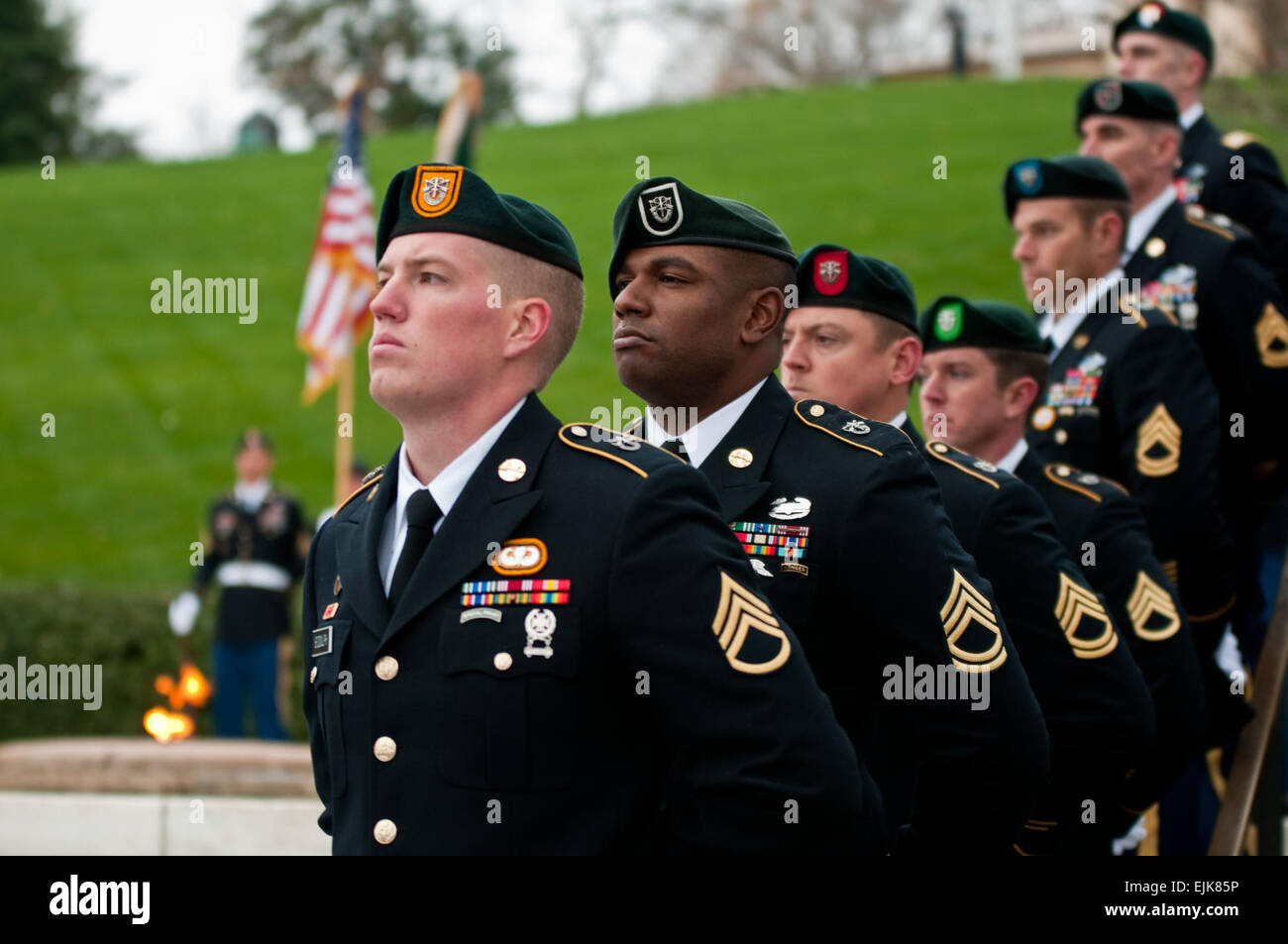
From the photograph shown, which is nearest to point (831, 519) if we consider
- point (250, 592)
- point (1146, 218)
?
point (1146, 218)

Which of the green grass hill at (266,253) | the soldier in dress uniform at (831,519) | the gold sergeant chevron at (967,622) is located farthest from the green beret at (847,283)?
the green grass hill at (266,253)

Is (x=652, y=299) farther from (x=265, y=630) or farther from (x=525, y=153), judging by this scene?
(x=525, y=153)

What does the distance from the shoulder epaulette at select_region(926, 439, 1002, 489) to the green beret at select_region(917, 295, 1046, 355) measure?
0.72 m

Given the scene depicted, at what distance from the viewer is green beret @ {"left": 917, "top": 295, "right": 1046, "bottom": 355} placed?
15.8 ft

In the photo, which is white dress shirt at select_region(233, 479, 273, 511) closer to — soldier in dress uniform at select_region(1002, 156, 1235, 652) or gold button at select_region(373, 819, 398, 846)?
soldier in dress uniform at select_region(1002, 156, 1235, 652)

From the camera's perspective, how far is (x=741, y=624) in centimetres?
254

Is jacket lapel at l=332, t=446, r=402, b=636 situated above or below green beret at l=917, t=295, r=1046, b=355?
below

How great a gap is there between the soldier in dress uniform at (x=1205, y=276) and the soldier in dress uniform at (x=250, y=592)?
688 centimetres

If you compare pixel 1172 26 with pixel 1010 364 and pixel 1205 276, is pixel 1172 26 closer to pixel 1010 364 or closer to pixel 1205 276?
pixel 1205 276

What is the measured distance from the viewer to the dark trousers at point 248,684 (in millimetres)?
10945

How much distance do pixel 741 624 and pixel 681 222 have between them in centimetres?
113

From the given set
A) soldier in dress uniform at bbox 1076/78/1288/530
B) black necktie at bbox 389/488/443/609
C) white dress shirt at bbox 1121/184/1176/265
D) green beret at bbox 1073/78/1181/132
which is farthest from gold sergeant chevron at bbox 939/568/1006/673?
green beret at bbox 1073/78/1181/132

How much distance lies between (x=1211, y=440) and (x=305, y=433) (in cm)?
1622

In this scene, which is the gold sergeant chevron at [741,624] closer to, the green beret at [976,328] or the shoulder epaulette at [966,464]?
the shoulder epaulette at [966,464]
